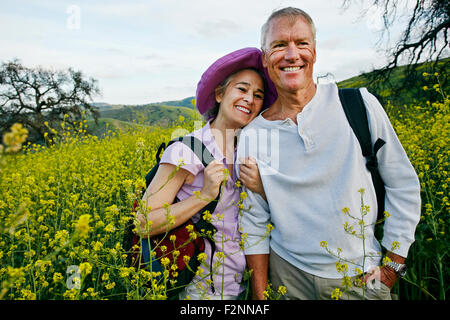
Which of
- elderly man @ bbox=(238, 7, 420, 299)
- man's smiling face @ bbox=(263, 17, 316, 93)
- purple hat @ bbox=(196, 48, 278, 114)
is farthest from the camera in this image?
purple hat @ bbox=(196, 48, 278, 114)

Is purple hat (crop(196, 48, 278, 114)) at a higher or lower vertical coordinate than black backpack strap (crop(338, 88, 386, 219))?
higher

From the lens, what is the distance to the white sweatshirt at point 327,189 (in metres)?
1.73

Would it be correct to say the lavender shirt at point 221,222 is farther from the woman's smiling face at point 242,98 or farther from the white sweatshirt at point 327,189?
the woman's smiling face at point 242,98

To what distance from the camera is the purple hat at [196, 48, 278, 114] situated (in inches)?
82.7

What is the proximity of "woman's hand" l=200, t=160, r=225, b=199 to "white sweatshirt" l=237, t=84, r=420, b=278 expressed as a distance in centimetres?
26

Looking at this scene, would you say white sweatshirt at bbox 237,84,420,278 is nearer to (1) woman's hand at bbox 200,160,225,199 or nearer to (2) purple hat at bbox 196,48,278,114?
(1) woman's hand at bbox 200,160,225,199

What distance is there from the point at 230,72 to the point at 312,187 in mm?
997

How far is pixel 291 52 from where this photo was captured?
1848mm

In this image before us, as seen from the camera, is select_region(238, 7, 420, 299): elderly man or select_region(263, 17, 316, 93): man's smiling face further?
select_region(263, 17, 316, 93): man's smiling face

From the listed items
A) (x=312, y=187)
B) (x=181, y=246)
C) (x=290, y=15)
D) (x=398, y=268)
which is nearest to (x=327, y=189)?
(x=312, y=187)

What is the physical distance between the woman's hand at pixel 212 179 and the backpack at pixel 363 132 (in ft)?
2.62

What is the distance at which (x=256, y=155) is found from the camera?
6.47 ft

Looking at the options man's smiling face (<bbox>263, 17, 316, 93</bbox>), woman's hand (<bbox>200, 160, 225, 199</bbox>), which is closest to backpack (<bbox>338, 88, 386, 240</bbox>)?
man's smiling face (<bbox>263, 17, 316, 93</bbox>)
